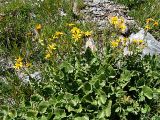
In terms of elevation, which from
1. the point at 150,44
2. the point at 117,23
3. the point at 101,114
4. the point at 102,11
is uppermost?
the point at 117,23

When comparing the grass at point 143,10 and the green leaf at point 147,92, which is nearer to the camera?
the green leaf at point 147,92

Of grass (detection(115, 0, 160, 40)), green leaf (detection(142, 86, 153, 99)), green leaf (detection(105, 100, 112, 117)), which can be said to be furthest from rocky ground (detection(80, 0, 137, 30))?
green leaf (detection(105, 100, 112, 117))

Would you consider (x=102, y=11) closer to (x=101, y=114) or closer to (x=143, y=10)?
(x=143, y=10)

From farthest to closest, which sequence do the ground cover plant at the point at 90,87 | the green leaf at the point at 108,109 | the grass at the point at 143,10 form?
1. the grass at the point at 143,10
2. the ground cover plant at the point at 90,87
3. the green leaf at the point at 108,109

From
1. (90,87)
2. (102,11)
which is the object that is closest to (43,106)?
(90,87)

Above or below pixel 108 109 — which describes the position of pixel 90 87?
above

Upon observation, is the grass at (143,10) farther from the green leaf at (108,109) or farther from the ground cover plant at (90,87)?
the green leaf at (108,109)

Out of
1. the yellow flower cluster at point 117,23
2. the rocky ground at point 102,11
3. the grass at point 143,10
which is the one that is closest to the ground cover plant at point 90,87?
the yellow flower cluster at point 117,23

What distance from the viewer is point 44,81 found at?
5875mm

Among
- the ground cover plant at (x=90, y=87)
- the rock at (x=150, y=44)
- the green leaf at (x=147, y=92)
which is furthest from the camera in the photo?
the rock at (x=150, y=44)

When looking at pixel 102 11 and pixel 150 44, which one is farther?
pixel 102 11

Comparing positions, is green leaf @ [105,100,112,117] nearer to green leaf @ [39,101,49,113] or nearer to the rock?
green leaf @ [39,101,49,113]

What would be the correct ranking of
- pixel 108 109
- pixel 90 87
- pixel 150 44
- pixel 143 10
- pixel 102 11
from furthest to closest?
pixel 102 11, pixel 143 10, pixel 150 44, pixel 90 87, pixel 108 109

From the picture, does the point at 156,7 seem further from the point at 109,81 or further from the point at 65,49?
the point at 109,81
